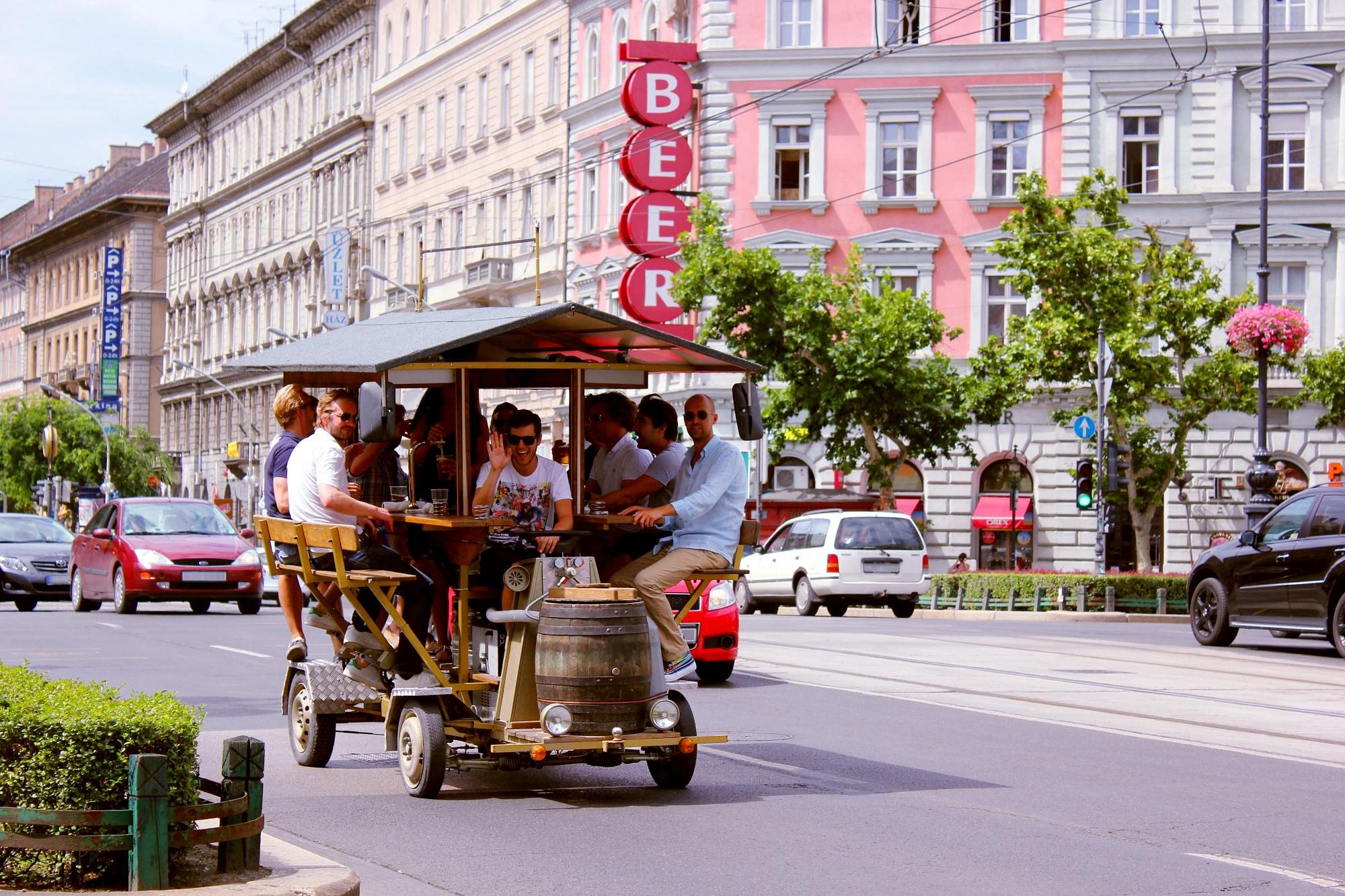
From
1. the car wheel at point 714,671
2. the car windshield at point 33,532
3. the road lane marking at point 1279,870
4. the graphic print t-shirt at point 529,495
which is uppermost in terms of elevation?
the graphic print t-shirt at point 529,495

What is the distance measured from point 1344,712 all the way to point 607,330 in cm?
743

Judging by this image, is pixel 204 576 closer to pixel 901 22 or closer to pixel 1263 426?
pixel 1263 426

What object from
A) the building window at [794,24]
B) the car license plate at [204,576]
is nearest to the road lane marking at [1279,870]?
the car license plate at [204,576]

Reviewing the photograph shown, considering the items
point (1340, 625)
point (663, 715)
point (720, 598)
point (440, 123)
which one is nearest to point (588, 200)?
point (440, 123)

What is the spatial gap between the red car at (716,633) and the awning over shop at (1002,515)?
31.7 meters

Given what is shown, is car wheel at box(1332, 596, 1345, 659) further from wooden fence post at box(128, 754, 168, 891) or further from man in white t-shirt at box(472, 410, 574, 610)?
wooden fence post at box(128, 754, 168, 891)

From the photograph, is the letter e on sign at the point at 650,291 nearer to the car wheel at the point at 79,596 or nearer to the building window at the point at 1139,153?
the building window at the point at 1139,153

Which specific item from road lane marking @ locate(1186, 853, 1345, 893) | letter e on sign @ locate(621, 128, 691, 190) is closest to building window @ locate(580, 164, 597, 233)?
letter e on sign @ locate(621, 128, 691, 190)

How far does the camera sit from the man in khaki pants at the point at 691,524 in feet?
35.5

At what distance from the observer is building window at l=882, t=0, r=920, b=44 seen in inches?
1956

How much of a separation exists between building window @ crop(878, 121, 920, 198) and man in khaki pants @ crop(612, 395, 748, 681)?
1543 inches

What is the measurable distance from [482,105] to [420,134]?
584 cm

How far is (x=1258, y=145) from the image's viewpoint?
4781cm

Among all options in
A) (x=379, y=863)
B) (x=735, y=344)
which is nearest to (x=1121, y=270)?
(x=735, y=344)
